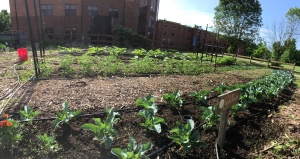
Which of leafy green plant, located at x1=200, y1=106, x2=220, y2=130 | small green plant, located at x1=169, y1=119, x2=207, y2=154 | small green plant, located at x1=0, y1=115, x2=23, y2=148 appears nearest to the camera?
small green plant, located at x1=0, y1=115, x2=23, y2=148

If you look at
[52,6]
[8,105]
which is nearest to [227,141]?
[8,105]

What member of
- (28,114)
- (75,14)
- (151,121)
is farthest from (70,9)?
(151,121)

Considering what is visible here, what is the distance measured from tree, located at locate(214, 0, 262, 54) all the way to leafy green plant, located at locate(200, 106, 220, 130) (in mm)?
22782

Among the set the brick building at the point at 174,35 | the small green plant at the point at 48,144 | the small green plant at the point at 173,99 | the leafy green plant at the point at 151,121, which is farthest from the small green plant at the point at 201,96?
the brick building at the point at 174,35

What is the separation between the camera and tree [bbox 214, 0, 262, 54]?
23.4 metres

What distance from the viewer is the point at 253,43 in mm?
23953

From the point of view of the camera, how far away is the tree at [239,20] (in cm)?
2342

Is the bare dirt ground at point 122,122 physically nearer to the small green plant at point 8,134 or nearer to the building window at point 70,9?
the small green plant at point 8,134

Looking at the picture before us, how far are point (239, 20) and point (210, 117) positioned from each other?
23603mm

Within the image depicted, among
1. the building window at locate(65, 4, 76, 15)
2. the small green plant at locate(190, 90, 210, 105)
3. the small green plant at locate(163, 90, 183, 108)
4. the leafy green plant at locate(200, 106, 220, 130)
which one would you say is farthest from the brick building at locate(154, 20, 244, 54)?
the leafy green plant at locate(200, 106, 220, 130)

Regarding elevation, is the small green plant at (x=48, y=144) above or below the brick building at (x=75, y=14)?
below

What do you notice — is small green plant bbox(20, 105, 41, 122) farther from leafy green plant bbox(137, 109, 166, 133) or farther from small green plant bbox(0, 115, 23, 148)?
leafy green plant bbox(137, 109, 166, 133)

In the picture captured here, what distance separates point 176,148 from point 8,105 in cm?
319

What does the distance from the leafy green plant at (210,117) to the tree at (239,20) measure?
2278 cm
